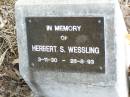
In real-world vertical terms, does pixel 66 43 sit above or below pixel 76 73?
above

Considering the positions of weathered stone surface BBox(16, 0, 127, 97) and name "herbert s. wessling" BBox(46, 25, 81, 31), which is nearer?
weathered stone surface BBox(16, 0, 127, 97)

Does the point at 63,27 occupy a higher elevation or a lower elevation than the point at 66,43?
higher

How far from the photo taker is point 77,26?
11.2ft

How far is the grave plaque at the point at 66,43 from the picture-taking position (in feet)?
11.1

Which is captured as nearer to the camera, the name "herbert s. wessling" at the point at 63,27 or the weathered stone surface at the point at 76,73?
the weathered stone surface at the point at 76,73

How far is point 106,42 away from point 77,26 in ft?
0.96

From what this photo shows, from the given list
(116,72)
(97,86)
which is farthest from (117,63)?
(97,86)

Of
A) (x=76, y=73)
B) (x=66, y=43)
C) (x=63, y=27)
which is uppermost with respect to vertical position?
(x=63, y=27)

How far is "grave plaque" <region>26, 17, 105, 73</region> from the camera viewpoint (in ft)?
11.1

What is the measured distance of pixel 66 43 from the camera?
3.49 m

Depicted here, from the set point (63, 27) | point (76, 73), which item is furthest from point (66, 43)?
point (76, 73)

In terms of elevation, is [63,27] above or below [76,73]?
above

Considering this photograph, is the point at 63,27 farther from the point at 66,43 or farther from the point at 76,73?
the point at 76,73

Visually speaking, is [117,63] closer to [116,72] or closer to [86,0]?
[116,72]
